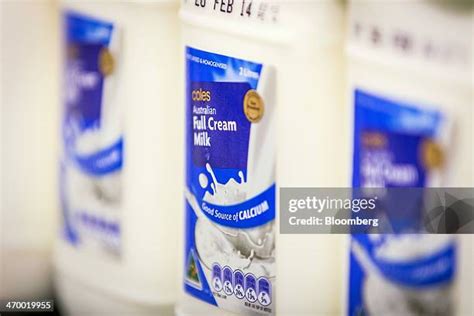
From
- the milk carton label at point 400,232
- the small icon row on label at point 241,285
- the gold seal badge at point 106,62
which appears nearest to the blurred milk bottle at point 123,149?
the gold seal badge at point 106,62

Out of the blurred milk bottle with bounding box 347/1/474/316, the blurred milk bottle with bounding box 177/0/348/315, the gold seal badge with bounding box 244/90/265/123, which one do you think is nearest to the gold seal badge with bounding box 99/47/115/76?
the blurred milk bottle with bounding box 177/0/348/315

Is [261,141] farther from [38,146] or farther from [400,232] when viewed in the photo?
[38,146]

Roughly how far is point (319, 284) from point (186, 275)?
166 mm

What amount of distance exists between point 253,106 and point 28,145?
1.47ft

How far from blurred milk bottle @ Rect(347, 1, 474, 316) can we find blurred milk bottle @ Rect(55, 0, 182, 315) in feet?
0.88

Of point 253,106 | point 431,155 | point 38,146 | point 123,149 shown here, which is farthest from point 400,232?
point 38,146

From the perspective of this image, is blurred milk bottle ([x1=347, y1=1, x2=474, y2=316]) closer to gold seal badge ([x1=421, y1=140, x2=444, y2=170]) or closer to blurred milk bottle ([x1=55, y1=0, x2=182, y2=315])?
gold seal badge ([x1=421, y1=140, x2=444, y2=170])

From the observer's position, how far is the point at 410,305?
85 centimetres

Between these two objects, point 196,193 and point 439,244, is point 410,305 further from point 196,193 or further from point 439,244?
point 196,193

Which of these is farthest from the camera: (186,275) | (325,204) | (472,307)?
(186,275)

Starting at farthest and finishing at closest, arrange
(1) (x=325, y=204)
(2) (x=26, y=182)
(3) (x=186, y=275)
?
(2) (x=26, y=182), (3) (x=186, y=275), (1) (x=325, y=204)

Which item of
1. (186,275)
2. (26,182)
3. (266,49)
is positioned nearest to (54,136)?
(26,182)

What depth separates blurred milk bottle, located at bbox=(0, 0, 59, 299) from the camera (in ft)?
4.11

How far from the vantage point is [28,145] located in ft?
4.19
